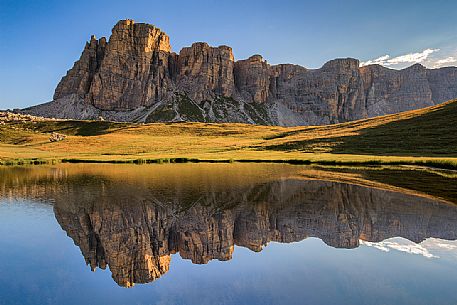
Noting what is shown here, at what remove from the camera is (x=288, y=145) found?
10156cm

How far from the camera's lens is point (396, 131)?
9794 cm

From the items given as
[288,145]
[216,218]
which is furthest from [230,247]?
[288,145]

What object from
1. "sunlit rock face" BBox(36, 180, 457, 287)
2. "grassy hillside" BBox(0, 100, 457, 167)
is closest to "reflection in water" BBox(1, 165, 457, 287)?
"sunlit rock face" BBox(36, 180, 457, 287)

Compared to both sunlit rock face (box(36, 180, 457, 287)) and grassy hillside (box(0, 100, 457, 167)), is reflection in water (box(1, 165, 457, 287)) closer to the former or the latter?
sunlit rock face (box(36, 180, 457, 287))

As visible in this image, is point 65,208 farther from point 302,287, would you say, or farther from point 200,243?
point 302,287

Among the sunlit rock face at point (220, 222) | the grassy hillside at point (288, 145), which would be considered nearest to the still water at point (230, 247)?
the sunlit rock face at point (220, 222)

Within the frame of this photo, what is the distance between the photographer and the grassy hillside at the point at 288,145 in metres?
75.8

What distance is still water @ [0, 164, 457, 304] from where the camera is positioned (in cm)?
1366

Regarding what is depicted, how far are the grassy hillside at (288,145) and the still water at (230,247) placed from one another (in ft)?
117

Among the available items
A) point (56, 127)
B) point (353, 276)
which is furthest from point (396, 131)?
point (56, 127)

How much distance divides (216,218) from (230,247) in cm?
576

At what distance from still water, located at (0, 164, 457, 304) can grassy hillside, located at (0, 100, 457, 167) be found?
35.8m

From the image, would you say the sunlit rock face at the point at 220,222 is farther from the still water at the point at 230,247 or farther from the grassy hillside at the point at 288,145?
the grassy hillside at the point at 288,145

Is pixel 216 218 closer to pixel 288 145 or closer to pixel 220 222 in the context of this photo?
pixel 220 222
